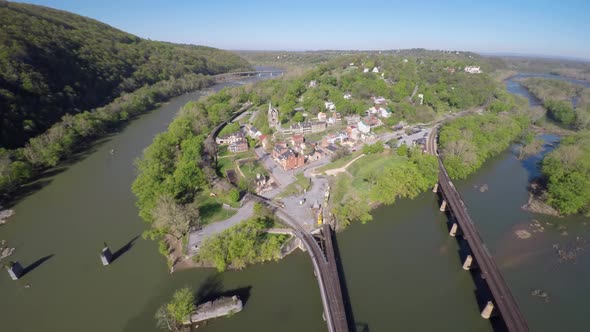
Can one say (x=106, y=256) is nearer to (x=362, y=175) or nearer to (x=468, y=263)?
(x=362, y=175)

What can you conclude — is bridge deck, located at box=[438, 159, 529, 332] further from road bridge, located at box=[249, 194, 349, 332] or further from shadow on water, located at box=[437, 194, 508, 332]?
road bridge, located at box=[249, 194, 349, 332]

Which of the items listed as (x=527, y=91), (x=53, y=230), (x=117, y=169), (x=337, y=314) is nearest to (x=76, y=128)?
(x=117, y=169)

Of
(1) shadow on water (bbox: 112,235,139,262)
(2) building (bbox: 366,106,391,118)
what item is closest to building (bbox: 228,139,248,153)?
(1) shadow on water (bbox: 112,235,139,262)

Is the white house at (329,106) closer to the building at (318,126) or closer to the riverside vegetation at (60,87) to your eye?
the building at (318,126)

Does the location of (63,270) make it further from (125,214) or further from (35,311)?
(125,214)

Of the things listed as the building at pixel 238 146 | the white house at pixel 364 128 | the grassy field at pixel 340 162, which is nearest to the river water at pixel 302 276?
the grassy field at pixel 340 162

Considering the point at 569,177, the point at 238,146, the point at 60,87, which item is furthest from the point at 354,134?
the point at 60,87
